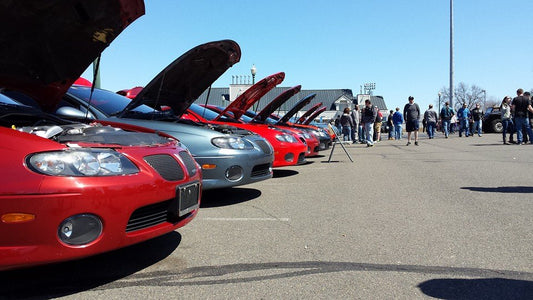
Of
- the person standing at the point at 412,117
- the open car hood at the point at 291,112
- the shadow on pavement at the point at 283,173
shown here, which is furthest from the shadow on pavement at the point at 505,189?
the person standing at the point at 412,117

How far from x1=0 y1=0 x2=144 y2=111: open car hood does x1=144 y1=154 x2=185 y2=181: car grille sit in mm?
1086

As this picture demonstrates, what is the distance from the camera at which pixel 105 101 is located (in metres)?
5.45

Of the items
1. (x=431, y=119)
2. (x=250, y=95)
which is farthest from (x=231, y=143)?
(x=431, y=119)

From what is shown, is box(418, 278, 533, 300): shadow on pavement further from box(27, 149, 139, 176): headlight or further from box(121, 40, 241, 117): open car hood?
box(121, 40, 241, 117): open car hood

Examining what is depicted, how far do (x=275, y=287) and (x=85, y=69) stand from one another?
243cm

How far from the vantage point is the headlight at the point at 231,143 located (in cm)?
494

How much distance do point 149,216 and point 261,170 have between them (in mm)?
2649

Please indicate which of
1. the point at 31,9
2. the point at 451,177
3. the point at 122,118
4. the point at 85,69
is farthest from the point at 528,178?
the point at 31,9

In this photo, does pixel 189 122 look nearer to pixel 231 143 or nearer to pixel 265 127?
pixel 231 143

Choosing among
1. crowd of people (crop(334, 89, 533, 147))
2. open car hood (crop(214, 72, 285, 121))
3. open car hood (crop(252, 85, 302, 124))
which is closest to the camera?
open car hood (crop(214, 72, 285, 121))

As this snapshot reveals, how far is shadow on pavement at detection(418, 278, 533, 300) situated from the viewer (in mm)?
2434

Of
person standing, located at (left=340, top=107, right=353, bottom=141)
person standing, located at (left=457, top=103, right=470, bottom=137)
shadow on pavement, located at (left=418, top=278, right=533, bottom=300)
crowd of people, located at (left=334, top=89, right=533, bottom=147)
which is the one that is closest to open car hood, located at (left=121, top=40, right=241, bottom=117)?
shadow on pavement, located at (left=418, top=278, right=533, bottom=300)

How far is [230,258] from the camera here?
3133mm

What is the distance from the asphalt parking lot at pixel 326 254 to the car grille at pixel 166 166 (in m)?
0.64
